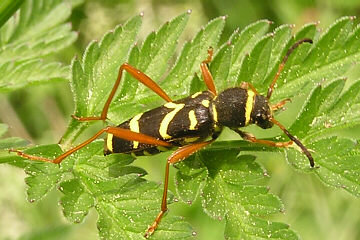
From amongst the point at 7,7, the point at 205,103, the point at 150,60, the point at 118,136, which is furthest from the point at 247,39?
the point at 7,7

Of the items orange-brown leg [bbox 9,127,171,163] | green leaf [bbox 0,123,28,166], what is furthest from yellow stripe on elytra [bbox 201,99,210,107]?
green leaf [bbox 0,123,28,166]

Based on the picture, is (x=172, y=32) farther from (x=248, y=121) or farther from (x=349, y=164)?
(x=349, y=164)

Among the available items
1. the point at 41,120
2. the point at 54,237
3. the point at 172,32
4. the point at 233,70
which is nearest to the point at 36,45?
the point at 172,32

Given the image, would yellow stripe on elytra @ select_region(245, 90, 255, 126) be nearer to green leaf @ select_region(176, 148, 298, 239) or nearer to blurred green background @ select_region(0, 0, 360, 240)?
green leaf @ select_region(176, 148, 298, 239)

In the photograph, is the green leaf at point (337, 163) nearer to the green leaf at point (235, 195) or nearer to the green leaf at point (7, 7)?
the green leaf at point (235, 195)

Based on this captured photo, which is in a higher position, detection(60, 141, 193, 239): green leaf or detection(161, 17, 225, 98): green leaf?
detection(161, 17, 225, 98): green leaf
